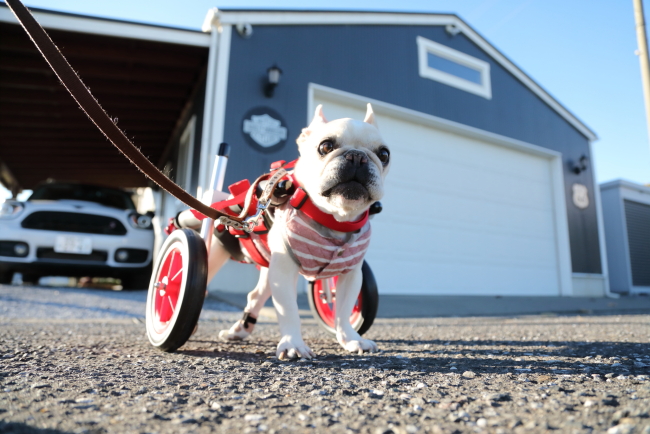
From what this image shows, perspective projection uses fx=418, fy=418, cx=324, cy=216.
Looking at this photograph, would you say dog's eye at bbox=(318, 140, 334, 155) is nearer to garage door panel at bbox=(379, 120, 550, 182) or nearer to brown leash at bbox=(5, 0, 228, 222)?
brown leash at bbox=(5, 0, 228, 222)

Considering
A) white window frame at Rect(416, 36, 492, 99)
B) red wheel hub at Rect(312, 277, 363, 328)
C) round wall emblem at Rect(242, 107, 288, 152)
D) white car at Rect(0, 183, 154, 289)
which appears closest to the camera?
red wheel hub at Rect(312, 277, 363, 328)

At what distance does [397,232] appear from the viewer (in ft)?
19.5

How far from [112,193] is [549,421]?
19.5ft

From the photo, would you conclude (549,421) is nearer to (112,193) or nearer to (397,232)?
(397,232)

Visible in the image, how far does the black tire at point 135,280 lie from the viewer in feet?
16.9

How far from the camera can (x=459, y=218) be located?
6641 mm

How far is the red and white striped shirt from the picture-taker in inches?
60.7

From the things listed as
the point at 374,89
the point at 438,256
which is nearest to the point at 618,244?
the point at 438,256

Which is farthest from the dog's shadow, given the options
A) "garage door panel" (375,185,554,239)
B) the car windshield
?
the car windshield

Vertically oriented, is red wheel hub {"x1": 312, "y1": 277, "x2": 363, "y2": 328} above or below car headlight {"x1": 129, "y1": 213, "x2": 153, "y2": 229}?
below

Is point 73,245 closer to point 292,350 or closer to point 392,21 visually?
point 292,350

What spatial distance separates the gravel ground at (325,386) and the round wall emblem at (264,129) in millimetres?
3337

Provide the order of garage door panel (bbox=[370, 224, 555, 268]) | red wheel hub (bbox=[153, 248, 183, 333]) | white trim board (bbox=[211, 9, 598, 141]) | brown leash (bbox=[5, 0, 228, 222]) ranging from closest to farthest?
1. brown leash (bbox=[5, 0, 228, 222])
2. red wheel hub (bbox=[153, 248, 183, 333])
3. white trim board (bbox=[211, 9, 598, 141])
4. garage door panel (bbox=[370, 224, 555, 268])

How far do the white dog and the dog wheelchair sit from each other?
0.36ft
